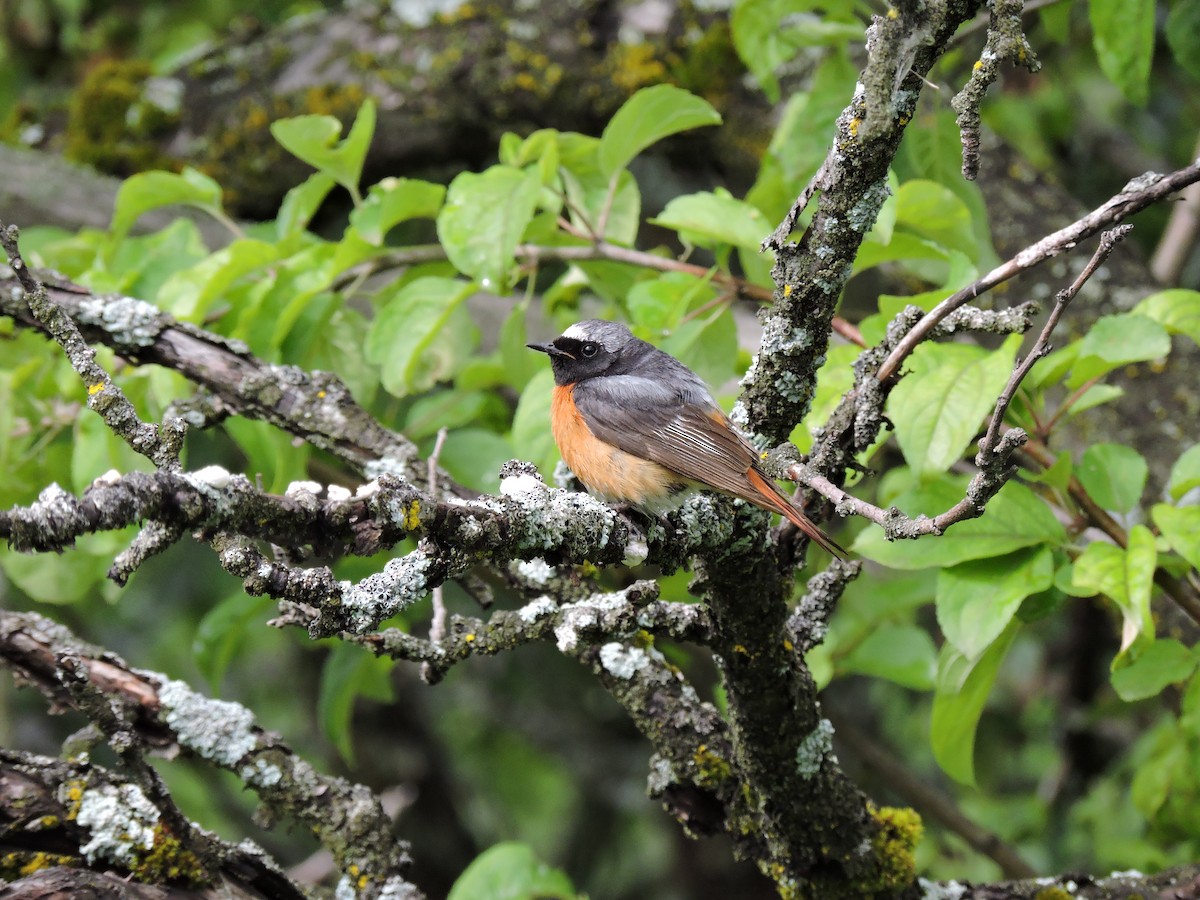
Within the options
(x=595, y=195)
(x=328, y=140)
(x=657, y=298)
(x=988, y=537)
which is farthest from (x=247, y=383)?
(x=988, y=537)

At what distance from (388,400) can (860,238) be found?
8.58 feet

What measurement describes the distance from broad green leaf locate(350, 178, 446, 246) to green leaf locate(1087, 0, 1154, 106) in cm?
201

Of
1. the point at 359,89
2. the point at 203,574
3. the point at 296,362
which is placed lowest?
the point at 203,574

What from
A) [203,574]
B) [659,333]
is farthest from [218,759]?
[203,574]

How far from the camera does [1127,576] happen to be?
7.88 feet

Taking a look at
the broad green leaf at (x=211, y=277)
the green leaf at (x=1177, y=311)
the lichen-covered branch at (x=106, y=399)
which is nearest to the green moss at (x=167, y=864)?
the lichen-covered branch at (x=106, y=399)

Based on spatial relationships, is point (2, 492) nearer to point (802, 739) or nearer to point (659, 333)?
point (659, 333)

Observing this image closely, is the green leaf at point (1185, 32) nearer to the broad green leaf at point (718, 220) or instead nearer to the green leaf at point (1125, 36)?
the green leaf at point (1125, 36)

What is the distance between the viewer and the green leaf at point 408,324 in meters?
3.14

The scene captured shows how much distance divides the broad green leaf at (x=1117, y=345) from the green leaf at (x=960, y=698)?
2.11ft

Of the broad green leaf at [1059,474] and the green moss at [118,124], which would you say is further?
the green moss at [118,124]

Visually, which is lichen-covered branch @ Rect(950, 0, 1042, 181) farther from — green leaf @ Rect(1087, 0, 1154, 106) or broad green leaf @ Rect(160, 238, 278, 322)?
broad green leaf @ Rect(160, 238, 278, 322)

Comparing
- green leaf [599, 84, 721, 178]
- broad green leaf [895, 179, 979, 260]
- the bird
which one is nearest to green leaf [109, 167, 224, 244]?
the bird

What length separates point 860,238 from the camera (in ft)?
6.45
